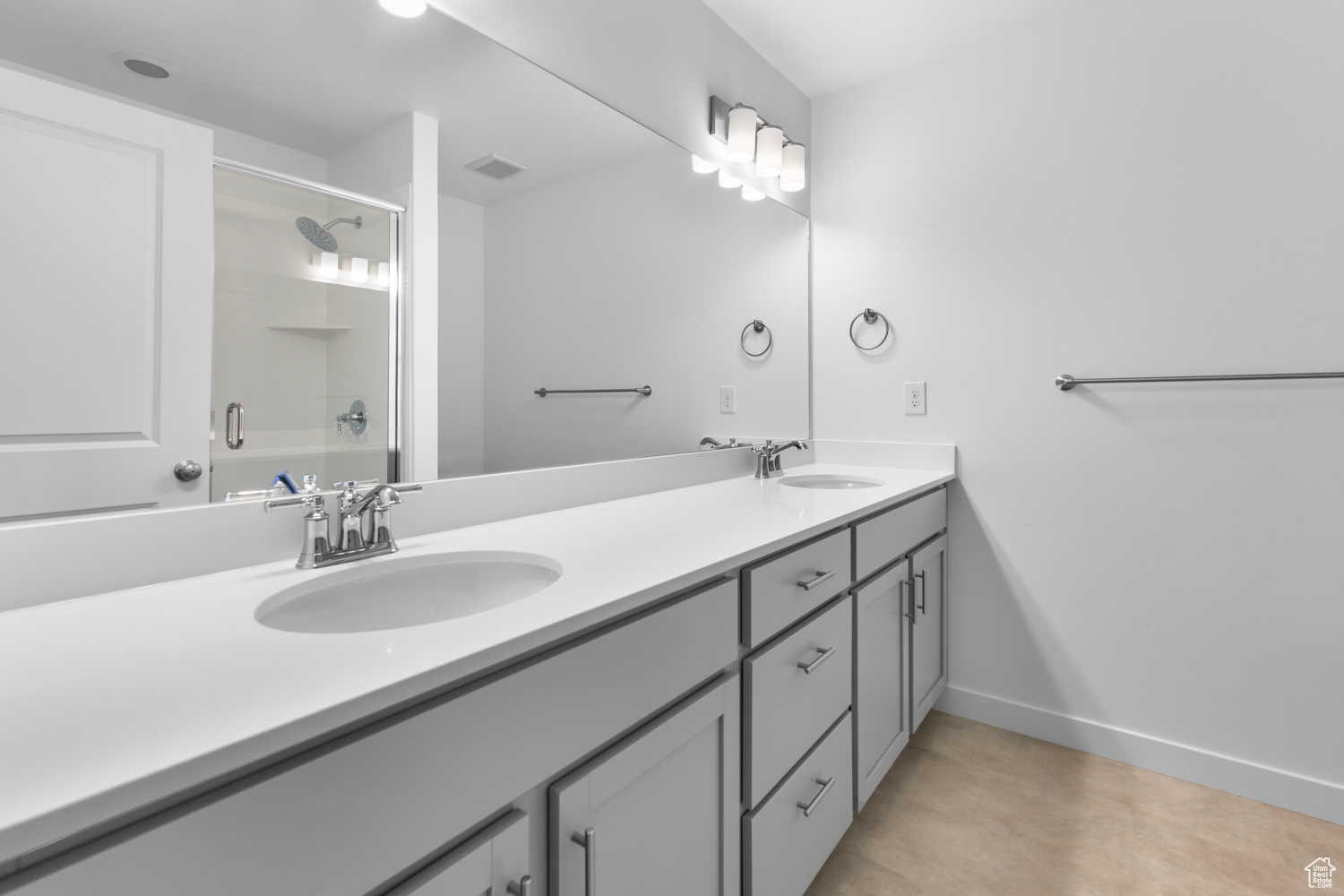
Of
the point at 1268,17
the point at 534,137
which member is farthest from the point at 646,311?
the point at 1268,17

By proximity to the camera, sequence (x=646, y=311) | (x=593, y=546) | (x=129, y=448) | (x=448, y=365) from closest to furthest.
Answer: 1. (x=129, y=448)
2. (x=593, y=546)
3. (x=448, y=365)
4. (x=646, y=311)

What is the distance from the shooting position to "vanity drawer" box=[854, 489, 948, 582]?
146cm

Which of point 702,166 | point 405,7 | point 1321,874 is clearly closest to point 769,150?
point 702,166

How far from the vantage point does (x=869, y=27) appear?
198 cm

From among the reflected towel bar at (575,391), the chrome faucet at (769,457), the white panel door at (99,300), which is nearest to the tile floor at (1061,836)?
the chrome faucet at (769,457)

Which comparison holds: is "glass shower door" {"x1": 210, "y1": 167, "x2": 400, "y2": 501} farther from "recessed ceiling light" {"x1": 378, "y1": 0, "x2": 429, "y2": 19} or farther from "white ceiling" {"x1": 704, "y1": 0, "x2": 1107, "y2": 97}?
"white ceiling" {"x1": 704, "y1": 0, "x2": 1107, "y2": 97}

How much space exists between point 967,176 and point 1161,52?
1.84 ft

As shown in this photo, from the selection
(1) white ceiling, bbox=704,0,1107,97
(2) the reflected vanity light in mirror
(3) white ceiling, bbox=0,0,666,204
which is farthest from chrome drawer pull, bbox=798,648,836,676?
(1) white ceiling, bbox=704,0,1107,97

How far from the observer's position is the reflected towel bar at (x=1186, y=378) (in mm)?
1587

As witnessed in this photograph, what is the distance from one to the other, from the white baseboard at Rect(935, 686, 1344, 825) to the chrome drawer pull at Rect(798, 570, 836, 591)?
1258 mm

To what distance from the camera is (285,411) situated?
37.3 inches

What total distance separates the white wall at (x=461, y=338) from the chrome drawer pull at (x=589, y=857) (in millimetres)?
715

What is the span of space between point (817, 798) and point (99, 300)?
1.41m

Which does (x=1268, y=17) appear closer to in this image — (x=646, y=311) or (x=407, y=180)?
(x=646, y=311)
